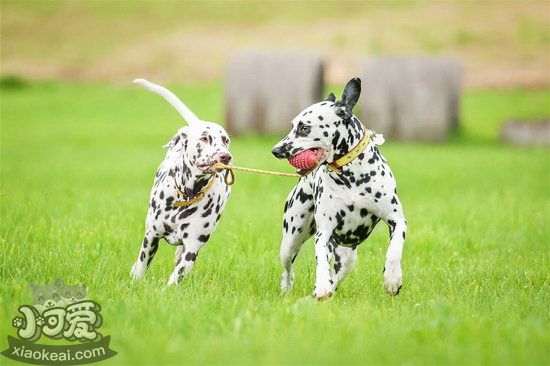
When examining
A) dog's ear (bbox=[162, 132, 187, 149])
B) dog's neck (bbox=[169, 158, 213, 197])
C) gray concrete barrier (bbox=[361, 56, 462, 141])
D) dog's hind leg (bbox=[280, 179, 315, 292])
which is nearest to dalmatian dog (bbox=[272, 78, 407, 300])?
dog's hind leg (bbox=[280, 179, 315, 292])

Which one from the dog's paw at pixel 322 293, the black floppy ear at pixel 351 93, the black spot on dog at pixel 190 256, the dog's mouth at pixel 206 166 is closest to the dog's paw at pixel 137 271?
the black spot on dog at pixel 190 256

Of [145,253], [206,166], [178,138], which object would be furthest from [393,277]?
[178,138]

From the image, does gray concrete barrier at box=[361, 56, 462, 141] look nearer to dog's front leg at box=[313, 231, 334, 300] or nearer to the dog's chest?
the dog's chest

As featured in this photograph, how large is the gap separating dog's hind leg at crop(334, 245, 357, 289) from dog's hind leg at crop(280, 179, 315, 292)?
289 mm

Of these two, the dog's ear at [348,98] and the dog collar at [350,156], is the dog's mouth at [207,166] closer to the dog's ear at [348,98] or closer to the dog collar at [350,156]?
the dog collar at [350,156]

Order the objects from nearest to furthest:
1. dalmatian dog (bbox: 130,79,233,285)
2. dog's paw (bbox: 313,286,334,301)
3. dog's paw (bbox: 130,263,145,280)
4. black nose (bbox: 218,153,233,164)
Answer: dog's paw (bbox: 313,286,334,301), black nose (bbox: 218,153,233,164), dalmatian dog (bbox: 130,79,233,285), dog's paw (bbox: 130,263,145,280)

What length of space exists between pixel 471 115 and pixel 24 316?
18784 mm

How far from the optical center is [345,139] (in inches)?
246

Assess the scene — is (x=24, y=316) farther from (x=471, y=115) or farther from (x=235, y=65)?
(x=471, y=115)

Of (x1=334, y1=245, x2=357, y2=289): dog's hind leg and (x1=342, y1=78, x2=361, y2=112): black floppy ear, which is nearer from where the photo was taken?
(x1=342, y1=78, x2=361, y2=112): black floppy ear

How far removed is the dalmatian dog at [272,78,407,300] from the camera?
20.1 feet

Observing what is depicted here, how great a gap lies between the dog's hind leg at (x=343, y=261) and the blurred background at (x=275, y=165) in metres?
0.20

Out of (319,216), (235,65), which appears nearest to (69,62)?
(235,65)

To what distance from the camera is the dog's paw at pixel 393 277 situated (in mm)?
6086
